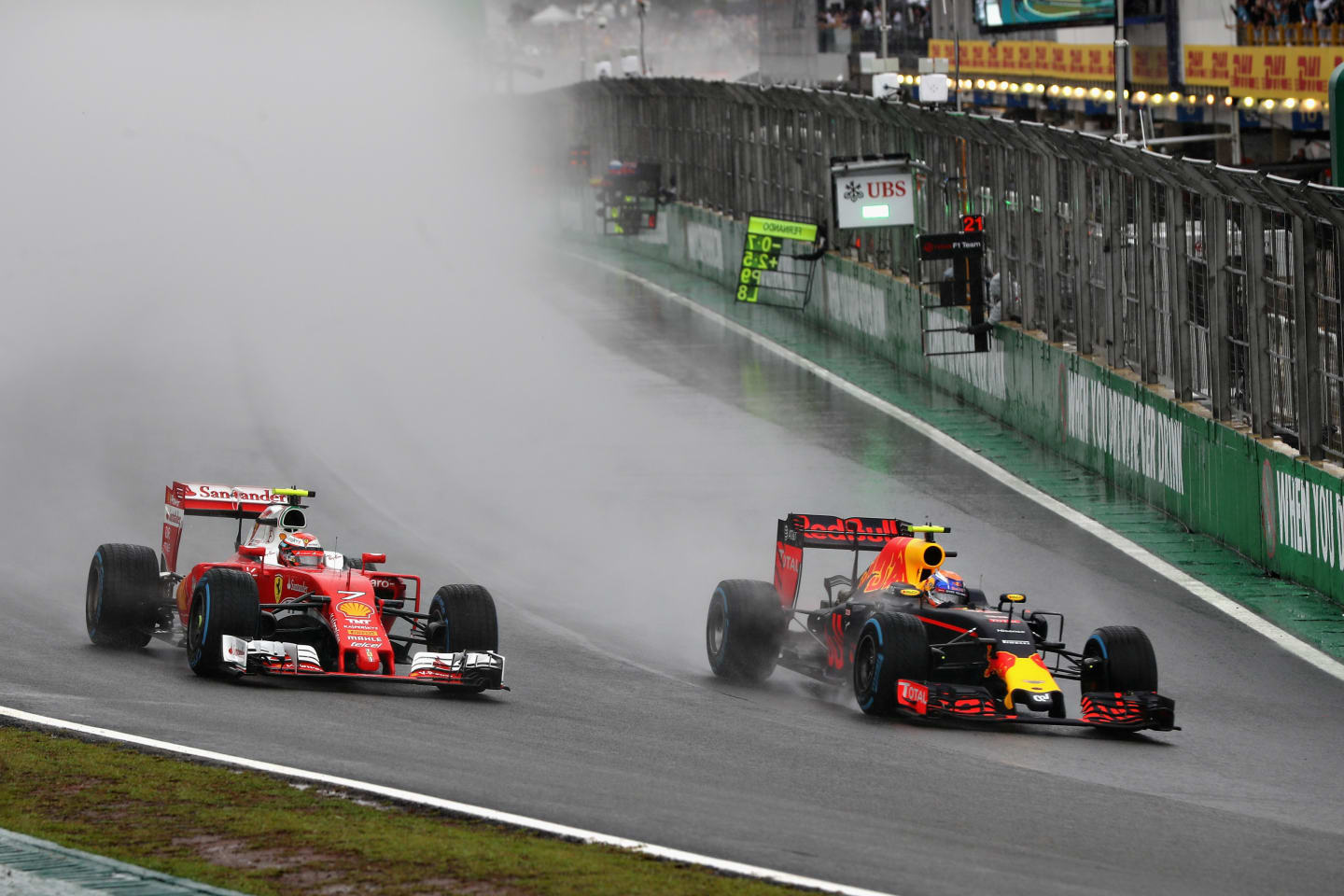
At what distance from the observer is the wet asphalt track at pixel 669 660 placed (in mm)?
10422

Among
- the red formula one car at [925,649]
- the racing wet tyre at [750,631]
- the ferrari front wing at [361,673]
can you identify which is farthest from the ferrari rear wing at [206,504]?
the red formula one car at [925,649]

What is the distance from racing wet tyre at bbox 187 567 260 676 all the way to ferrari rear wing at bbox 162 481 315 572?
7.01 feet

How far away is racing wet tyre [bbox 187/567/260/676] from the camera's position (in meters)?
13.8

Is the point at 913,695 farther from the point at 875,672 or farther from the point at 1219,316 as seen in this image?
the point at 1219,316

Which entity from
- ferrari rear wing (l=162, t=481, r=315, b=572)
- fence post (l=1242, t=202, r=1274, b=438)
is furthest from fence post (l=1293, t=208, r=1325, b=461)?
ferrari rear wing (l=162, t=481, r=315, b=572)

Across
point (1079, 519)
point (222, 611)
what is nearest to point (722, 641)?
point (222, 611)

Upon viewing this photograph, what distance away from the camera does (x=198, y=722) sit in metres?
12.5

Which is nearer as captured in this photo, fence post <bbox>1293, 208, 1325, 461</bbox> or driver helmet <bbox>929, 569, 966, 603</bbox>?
driver helmet <bbox>929, 569, 966, 603</bbox>

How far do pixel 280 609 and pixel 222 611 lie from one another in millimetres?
601

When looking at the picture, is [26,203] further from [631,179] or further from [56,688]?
[56,688]

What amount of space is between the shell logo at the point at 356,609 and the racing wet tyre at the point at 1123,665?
5.09m

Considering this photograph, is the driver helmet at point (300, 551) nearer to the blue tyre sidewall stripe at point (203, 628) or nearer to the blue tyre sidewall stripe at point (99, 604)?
the blue tyre sidewall stripe at point (203, 628)

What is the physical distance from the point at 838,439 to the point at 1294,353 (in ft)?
32.0

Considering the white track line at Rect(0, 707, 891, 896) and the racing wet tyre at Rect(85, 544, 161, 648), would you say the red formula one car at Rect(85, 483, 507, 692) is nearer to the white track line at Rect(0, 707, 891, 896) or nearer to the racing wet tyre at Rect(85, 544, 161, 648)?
the racing wet tyre at Rect(85, 544, 161, 648)
